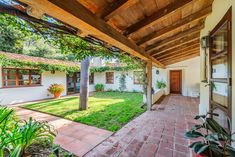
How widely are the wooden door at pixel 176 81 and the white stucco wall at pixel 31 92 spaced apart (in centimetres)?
865

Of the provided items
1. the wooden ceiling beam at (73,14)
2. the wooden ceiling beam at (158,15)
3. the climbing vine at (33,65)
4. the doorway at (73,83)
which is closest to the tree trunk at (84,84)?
the climbing vine at (33,65)

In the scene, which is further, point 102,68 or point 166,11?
point 102,68

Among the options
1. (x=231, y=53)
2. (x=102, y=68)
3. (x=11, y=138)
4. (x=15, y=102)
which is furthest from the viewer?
(x=102, y=68)

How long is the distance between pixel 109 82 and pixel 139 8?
11529 millimetres

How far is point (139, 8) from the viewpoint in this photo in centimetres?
206

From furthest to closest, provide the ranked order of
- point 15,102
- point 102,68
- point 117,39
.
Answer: point 102,68, point 15,102, point 117,39

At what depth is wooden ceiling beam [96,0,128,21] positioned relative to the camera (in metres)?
1.69

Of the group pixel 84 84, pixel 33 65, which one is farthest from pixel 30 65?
pixel 84 84

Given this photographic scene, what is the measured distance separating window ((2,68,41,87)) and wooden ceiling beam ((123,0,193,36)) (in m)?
7.97

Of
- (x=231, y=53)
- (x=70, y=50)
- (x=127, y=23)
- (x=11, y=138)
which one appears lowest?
(x=11, y=138)

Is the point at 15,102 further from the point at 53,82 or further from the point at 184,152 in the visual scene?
the point at 184,152

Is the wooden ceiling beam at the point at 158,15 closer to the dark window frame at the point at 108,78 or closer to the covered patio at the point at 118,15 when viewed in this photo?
the covered patio at the point at 118,15

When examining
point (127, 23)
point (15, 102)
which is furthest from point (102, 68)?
point (127, 23)

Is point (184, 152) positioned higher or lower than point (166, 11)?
lower
